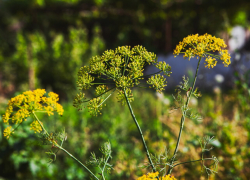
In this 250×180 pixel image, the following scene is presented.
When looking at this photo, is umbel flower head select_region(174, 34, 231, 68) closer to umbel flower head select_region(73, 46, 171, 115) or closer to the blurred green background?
umbel flower head select_region(73, 46, 171, 115)

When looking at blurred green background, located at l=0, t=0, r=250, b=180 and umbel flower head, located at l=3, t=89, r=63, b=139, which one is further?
blurred green background, located at l=0, t=0, r=250, b=180

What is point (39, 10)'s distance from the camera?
605 centimetres

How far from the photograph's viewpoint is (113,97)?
423 centimetres

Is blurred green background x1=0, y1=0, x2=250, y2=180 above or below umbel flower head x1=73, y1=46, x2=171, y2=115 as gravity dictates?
above

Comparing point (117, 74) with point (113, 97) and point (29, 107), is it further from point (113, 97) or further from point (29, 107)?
point (113, 97)

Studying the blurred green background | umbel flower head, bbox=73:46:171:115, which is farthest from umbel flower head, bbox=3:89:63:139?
Result: the blurred green background

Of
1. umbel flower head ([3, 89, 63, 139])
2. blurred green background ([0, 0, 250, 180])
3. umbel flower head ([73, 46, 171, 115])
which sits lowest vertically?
umbel flower head ([3, 89, 63, 139])

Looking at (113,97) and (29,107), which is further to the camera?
(113,97)

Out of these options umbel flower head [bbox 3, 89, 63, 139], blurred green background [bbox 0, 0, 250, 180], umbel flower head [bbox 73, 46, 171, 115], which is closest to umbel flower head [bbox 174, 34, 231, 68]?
umbel flower head [bbox 73, 46, 171, 115]

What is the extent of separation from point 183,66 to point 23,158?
19.2ft

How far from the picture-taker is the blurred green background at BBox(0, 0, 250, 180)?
2.15 m

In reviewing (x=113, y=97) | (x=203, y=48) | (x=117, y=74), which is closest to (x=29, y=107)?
(x=117, y=74)

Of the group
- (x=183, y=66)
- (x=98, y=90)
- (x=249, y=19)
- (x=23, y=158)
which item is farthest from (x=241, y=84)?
(x=249, y=19)

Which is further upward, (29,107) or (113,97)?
(113,97)
